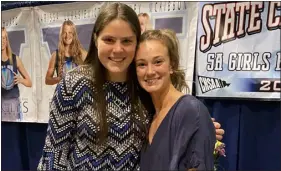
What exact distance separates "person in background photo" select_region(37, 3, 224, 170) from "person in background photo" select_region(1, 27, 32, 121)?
141 centimetres

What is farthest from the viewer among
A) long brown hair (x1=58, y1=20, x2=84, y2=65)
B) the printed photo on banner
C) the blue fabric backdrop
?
the printed photo on banner

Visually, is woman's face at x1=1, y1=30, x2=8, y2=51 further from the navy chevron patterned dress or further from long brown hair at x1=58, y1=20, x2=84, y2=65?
the navy chevron patterned dress

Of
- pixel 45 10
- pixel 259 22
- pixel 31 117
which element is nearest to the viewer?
pixel 259 22

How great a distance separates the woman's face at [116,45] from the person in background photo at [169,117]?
1.3 inches

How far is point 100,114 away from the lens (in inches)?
32.9

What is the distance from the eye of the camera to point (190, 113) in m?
0.73

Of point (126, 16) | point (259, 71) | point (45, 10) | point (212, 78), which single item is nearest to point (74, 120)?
point (126, 16)

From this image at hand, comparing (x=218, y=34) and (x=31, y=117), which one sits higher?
(x=218, y=34)

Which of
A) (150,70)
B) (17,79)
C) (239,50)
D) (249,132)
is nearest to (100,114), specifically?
(150,70)

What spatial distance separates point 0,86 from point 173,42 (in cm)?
180

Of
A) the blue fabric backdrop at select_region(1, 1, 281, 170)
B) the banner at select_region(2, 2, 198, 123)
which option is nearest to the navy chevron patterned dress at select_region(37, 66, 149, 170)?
the banner at select_region(2, 2, 198, 123)

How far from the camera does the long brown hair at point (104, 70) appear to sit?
79 cm

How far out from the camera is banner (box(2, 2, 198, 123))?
1.77 metres

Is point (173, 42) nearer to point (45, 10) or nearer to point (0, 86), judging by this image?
point (45, 10)
